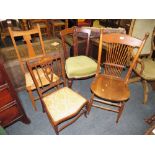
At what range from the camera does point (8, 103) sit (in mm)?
1469

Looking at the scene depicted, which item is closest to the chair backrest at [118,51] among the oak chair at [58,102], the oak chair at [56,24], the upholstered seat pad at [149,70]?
the upholstered seat pad at [149,70]

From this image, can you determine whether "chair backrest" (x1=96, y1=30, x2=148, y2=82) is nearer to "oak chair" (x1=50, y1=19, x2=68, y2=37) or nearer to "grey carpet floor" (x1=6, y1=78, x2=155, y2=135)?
"grey carpet floor" (x1=6, y1=78, x2=155, y2=135)

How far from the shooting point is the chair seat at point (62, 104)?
146cm

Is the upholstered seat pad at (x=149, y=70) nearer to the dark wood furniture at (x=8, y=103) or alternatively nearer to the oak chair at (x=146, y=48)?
the oak chair at (x=146, y=48)

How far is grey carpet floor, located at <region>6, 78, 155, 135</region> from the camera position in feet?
5.86

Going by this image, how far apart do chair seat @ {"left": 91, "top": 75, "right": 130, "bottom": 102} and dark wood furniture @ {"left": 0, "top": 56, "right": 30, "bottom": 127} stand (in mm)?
900

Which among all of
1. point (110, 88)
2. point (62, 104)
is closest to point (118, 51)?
point (110, 88)

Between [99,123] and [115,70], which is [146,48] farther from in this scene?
[99,123]

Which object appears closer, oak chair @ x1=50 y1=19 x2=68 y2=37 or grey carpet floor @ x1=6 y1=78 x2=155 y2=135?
grey carpet floor @ x1=6 y1=78 x2=155 y2=135

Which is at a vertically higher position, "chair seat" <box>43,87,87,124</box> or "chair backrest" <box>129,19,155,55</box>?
"chair backrest" <box>129,19,155,55</box>

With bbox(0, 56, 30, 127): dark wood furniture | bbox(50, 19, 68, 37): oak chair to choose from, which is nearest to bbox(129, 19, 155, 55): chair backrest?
bbox(50, 19, 68, 37): oak chair

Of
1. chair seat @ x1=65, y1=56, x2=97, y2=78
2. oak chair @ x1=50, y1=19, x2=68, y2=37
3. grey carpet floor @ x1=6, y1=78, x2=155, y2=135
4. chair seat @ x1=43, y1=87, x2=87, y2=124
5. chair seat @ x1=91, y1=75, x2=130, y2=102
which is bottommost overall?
grey carpet floor @ x1=6, y1=78, x2=155, y2=135
